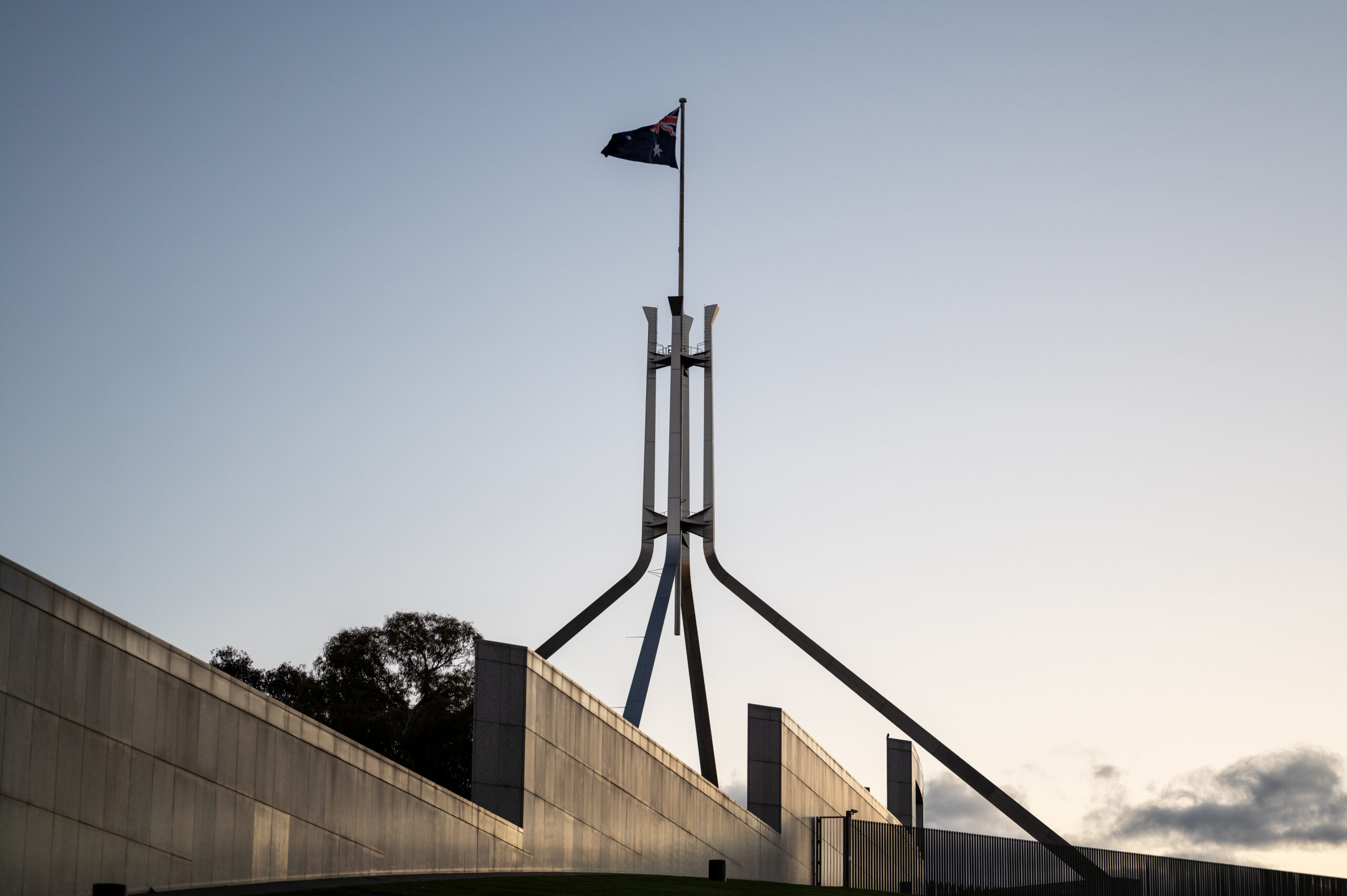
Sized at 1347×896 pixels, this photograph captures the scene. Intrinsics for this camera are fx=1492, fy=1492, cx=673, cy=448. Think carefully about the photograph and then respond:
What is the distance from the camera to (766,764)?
3031cm

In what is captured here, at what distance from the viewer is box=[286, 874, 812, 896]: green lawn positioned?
15934mm

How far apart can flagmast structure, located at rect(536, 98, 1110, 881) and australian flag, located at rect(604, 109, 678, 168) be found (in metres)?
0.15

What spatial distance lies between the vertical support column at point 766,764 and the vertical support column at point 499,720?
10965 mm

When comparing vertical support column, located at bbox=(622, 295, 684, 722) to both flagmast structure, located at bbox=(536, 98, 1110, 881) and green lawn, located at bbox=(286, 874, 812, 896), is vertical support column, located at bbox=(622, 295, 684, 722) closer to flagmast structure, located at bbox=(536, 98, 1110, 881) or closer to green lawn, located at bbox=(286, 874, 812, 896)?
flagmast structure, located at bbox=(536, 98, 1110, 881)

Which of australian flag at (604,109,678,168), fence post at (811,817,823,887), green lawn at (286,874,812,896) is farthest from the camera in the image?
australian flag at (604,109,678,168)

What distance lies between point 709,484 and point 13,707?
2662 cm

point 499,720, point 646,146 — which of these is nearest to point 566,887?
point 499,720

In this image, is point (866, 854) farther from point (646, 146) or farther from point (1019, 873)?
point (646, 146)

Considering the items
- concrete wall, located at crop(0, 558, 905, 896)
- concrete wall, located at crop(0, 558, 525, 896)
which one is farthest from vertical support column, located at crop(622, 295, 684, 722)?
concrete wall, located at crop(0, 558, 525, 896)

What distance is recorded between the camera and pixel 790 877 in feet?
103

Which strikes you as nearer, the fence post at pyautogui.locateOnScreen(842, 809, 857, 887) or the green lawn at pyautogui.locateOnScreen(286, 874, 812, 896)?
the green lawn at pyautogui.locateOnScreen(286, 874, 812, 896)

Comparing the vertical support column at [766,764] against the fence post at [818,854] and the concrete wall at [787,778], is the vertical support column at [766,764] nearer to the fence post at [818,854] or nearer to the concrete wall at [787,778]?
the concrete wall at [787,778]

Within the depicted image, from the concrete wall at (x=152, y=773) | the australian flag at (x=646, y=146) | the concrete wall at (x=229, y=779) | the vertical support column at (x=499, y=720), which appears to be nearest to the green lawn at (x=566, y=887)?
the concrete wall at (x=229, y=779)

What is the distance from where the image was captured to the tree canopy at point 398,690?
43531 millimetres
